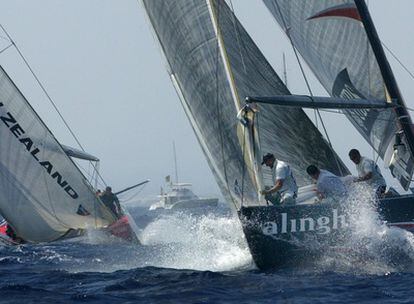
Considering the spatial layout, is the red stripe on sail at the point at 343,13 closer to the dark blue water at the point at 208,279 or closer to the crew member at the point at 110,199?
the dark blue water at the point at 208,279

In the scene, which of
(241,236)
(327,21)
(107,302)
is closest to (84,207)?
(241,236)

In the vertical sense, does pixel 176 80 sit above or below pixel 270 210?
above

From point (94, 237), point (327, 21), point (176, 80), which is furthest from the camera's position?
point (94, 237)

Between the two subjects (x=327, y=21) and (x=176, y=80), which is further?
(x=176, y=80)

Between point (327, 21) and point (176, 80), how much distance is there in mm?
2963

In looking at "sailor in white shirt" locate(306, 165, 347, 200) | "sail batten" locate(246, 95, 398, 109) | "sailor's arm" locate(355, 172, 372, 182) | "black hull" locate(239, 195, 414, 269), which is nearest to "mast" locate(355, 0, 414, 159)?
"sail batten" locate(246, 95, 398, 109)

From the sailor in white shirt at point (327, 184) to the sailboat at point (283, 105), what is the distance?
0.32 meters

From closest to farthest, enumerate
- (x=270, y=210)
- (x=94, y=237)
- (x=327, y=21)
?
1. (x=270, y=210)
2. (x=327, y=21)
3. (x=94, y=237)

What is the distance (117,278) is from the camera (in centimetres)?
1353

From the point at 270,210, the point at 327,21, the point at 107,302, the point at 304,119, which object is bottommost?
the point at 107,302

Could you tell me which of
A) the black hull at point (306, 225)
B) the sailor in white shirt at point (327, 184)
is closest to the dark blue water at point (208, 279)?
the black hull at point (306, 225)

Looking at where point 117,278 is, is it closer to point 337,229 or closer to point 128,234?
point 337,229

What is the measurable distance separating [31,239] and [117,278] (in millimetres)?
7408

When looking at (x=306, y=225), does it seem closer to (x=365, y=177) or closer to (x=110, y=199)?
(x=365, y=177)
